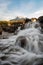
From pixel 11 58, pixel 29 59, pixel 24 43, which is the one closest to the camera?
pixel 29 59

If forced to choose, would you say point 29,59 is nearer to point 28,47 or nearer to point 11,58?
point 11,58

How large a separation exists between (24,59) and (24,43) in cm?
300

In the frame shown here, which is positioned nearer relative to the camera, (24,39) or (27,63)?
(27,63)

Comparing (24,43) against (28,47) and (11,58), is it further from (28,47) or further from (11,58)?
(11,58)

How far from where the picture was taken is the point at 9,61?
6902 millimetres

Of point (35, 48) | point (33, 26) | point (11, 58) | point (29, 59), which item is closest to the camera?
point (29, 59)

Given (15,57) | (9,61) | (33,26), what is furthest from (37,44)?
(33,26)

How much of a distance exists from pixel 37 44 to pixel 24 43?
857 millimetres

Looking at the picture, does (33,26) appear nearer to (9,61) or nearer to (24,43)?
(24,43)

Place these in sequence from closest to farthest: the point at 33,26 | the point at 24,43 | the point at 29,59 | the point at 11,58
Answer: the point at 29,59, the point at 11,58, the point at 24,43, the point at 33,26

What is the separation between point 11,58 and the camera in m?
7.38

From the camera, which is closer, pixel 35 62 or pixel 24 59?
pixel 35 62

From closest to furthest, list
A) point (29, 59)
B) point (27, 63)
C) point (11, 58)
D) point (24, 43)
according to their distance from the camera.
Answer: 1. point (27, 63)
2. point (29, 59)
3. point (11, 58)
4. point (24, 43)

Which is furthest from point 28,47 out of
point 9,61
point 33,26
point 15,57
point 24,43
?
point 33,26
